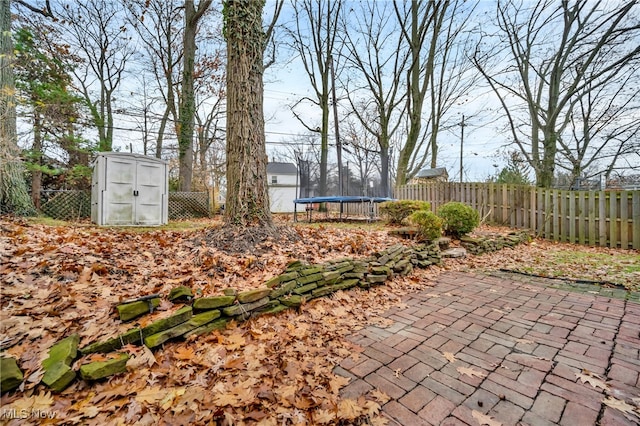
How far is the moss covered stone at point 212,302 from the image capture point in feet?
6.71

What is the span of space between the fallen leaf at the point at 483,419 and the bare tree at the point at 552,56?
9.34 meters

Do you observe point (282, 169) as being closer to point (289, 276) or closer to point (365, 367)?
point (289, 276)

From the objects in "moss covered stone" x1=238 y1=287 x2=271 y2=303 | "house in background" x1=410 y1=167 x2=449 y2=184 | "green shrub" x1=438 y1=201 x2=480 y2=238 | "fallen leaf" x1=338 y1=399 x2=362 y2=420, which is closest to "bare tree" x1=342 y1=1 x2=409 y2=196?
"green shrub" x1=438 y1=201 x2=480 y2=238

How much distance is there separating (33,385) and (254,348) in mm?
1117

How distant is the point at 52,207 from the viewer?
7.88m

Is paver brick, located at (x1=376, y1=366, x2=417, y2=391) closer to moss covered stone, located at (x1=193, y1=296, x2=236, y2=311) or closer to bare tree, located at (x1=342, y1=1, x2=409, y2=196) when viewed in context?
moss covered stone, located at (x1=193, y1=296, x2=236, y2=311)

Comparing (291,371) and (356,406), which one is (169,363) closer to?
(291,371)

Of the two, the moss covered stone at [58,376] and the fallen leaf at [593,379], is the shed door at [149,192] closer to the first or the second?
the moss covered stone at [58,376]

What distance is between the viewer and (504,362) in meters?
1.91

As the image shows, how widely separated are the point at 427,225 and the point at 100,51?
15.5m

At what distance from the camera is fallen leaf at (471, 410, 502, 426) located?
1372 millimetres

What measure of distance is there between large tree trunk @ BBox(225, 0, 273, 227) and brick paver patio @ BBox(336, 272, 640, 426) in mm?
2127

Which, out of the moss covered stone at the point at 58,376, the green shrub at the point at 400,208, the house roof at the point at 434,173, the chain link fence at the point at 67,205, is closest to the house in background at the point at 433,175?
the house roof at the point at 434,173

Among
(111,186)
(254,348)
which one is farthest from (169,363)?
(111,186)
